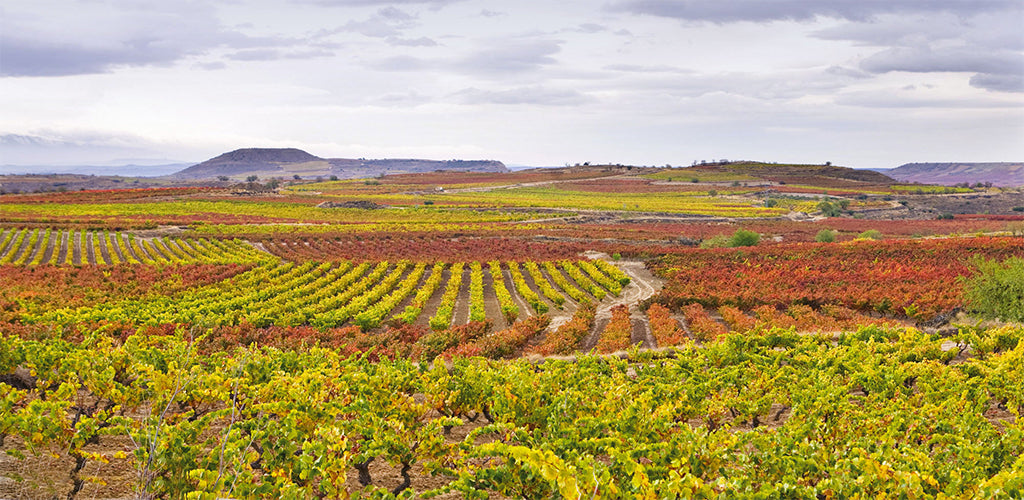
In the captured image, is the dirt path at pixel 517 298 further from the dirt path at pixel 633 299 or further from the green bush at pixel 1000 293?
the green bush at pixel 1000 293

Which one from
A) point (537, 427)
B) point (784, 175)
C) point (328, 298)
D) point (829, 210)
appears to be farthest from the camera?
point (784, 175)

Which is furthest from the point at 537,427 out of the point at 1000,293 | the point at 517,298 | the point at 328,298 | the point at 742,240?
the point at 742,240

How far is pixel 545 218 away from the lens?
79.0m

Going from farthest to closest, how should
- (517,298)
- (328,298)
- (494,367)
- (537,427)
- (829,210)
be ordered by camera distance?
(829,210) < (517,298) < (328,298) < (494,367) < (537,427)

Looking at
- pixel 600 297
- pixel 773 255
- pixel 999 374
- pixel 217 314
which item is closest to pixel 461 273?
pixel 600 297

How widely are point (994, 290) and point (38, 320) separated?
116ft

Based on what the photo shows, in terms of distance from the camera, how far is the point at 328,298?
2722 centimetres

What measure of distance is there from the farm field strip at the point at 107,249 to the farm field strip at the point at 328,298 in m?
8.23

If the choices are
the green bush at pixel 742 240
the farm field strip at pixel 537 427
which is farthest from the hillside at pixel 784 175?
the farm field strip at pixel 537 427

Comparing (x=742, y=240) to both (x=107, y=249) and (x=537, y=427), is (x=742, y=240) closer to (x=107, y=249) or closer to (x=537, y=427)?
(x=537, y=427)

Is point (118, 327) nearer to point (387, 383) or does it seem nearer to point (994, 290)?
point (387, 383)

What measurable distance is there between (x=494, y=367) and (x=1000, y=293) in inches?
843

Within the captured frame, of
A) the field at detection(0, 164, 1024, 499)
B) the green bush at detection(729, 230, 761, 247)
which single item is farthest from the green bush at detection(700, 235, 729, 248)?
the field at detection(0, 164, 1024, 499)

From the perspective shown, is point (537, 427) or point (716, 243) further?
point (716, 243)
